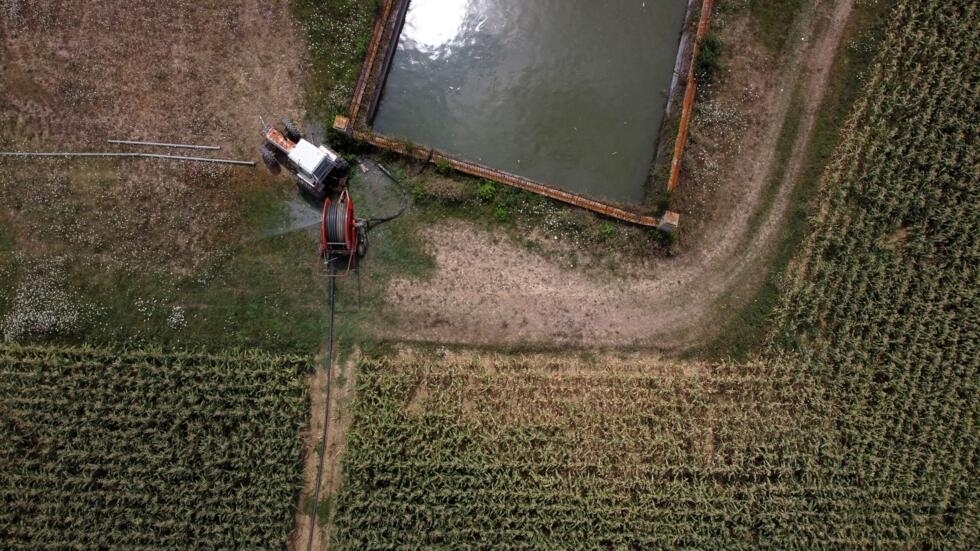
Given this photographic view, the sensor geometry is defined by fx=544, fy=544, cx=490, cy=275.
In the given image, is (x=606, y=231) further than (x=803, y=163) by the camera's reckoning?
No

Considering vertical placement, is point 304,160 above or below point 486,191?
below

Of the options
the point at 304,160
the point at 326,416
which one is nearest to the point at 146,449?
the point at 326,416

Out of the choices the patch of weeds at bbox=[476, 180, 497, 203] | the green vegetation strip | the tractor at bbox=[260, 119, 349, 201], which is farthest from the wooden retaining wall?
the tractor at bbox=[260, 119, 349, 201]

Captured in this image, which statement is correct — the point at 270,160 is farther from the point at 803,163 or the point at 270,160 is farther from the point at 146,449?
the point at 803,163

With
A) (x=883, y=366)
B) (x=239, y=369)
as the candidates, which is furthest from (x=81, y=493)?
(x=883, y=366)

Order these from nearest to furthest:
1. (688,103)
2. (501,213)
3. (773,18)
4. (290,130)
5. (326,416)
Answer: (326,416) < (290,130) < (501,213) < (688,103) < (773,18)
